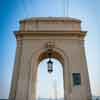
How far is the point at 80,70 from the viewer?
31.4 ft

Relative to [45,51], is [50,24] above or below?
above

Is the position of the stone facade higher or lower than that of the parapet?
lower

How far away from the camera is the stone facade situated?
914 centimetres

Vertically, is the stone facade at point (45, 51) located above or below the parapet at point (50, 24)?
below

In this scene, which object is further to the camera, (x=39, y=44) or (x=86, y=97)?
(x=39, y=44)

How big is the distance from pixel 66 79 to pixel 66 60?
125 cm

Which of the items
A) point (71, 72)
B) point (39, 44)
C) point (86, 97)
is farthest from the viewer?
point (39, 44)

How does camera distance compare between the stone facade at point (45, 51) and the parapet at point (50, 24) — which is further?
the parapet at point (50, 24)

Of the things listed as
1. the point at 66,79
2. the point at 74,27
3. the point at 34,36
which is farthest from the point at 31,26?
the point at 66,79

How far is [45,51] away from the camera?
10.0 m

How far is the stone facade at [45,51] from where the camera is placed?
9.14 meters

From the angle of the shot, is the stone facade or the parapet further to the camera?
the parapet

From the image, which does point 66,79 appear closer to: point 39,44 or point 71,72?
point 71,72

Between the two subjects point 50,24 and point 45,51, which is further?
point 50,24
